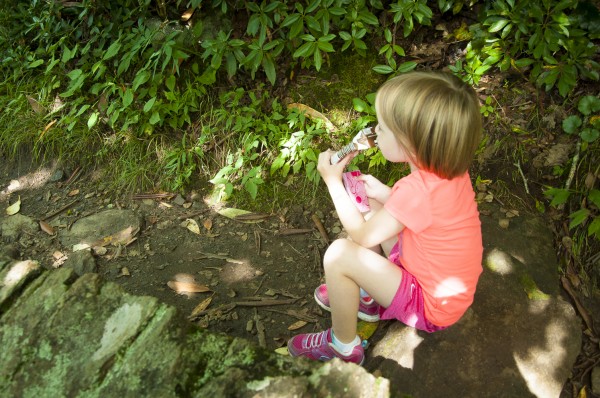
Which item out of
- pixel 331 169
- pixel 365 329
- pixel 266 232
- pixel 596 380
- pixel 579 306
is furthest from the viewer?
pixel 266 232

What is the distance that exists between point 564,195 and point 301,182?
1.55 metres

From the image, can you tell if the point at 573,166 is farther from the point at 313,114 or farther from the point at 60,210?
the point at 60,210

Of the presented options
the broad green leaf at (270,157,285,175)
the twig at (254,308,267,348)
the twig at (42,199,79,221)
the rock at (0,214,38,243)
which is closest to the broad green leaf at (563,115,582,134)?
the broad green leaf at (270,157,285,175)

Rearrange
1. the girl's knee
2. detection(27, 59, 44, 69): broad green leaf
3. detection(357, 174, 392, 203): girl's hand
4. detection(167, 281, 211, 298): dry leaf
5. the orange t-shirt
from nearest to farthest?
1. the orange t-shirt
2. the girl's knee
3. detection(357, 174, 392, 203): girl's hand
4. detection(167, 281, 211, 298): dry leaf
5. detection(27, 59, 44, 69): broad green leaf

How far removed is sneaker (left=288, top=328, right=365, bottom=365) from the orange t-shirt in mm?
377

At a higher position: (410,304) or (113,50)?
(113,50)

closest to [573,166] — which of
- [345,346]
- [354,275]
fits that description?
[354,275]

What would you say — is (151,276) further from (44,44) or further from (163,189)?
(44,44)

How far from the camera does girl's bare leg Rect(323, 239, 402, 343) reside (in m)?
2.03

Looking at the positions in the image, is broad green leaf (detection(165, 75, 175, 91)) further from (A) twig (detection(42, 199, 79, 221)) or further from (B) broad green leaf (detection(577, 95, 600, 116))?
(B) broad green leaf (detection(577, 95, 600, 116))

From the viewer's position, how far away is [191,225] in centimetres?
320

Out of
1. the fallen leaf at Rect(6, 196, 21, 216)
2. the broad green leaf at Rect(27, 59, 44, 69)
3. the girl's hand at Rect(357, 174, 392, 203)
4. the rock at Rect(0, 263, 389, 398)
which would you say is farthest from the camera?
the broad green leaf at Rect(27, 59, 44, 69)

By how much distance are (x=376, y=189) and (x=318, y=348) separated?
78cm

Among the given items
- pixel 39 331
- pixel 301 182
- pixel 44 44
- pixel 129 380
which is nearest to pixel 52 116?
pixel 44 44
